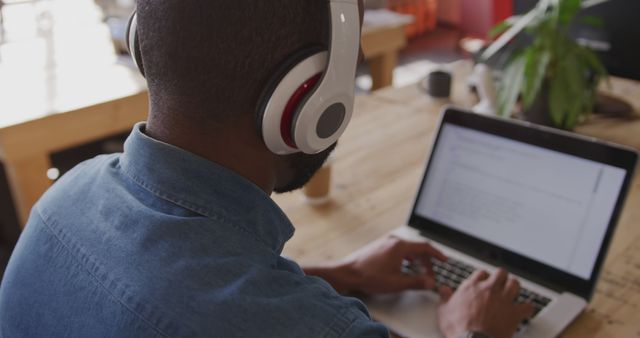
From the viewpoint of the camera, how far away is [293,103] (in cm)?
62

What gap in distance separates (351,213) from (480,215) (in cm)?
28

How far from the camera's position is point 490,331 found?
813 millimetres

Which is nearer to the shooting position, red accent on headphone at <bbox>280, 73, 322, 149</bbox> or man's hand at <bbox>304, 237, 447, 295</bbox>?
red accent on headphone at <bbox>280, 73, 322, 149</bbox>

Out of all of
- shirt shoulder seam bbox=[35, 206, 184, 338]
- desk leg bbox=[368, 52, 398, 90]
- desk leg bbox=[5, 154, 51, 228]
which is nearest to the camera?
shirt shoulder seam bbox=[35, 206, 184, 338]

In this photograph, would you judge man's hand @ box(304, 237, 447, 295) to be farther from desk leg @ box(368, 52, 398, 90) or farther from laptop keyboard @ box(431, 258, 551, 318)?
desk leg @ box(368, 52, 398, 90)

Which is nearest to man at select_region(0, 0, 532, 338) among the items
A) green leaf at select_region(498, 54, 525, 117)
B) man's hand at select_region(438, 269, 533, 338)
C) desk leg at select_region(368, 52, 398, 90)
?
man's hand at select_region(438, 269, 533, 338)

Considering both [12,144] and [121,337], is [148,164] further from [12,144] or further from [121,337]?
[12,144]

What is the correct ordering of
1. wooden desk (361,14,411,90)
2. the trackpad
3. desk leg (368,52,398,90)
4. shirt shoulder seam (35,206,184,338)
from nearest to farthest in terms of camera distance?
shirt shoulder seam (35,206,184,338) < the trackpad < wooden desk (361,14,411,90) < desk leg (368,52,398,90)

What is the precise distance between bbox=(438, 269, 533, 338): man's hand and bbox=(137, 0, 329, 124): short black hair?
0.45 meters

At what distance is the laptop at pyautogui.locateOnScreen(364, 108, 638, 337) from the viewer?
2.97ft

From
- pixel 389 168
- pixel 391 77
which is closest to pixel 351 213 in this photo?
pixel 389 168

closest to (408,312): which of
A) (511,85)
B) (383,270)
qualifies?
(383,270)

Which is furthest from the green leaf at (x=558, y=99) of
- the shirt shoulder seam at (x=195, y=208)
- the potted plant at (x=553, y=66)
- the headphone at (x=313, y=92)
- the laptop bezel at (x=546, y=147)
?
the shirt shoulder seam at (x=195, y=208)

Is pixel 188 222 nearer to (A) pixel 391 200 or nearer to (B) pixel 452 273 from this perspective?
(B) pixel 452 273
